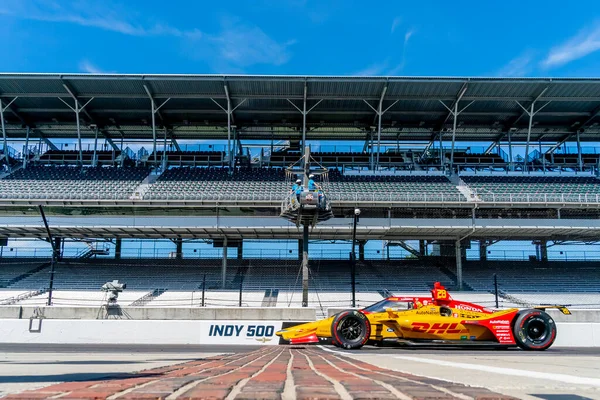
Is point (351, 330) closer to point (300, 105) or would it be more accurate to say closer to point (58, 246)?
point (300, 105)

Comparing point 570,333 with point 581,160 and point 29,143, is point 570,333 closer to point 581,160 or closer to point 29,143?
point 581,160

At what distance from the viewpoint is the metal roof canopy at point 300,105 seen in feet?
100

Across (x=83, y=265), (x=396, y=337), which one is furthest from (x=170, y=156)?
(x=396, y=337)

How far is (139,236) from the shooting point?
1203 inches

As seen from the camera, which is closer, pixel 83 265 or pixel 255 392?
pixel 255 392

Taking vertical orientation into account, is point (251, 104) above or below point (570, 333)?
above

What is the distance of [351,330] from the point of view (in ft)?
39.1

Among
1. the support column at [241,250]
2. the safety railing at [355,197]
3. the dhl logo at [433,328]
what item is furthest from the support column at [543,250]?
the dhl logo at [433,328]

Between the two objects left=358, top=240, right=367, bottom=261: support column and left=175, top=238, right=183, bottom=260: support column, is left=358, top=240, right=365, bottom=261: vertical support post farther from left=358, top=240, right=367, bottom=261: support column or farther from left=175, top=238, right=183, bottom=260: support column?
left=175, top=238, right=183, bottom=260: support column

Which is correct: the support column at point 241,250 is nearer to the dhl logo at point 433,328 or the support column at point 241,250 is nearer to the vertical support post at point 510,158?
the vertical support post at point 510,158

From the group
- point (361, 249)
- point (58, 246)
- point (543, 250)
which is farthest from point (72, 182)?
point (543, 250)

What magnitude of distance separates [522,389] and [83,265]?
32.3 meters

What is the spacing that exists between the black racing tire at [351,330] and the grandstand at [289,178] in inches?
498

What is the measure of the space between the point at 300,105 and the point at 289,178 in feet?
18.3
